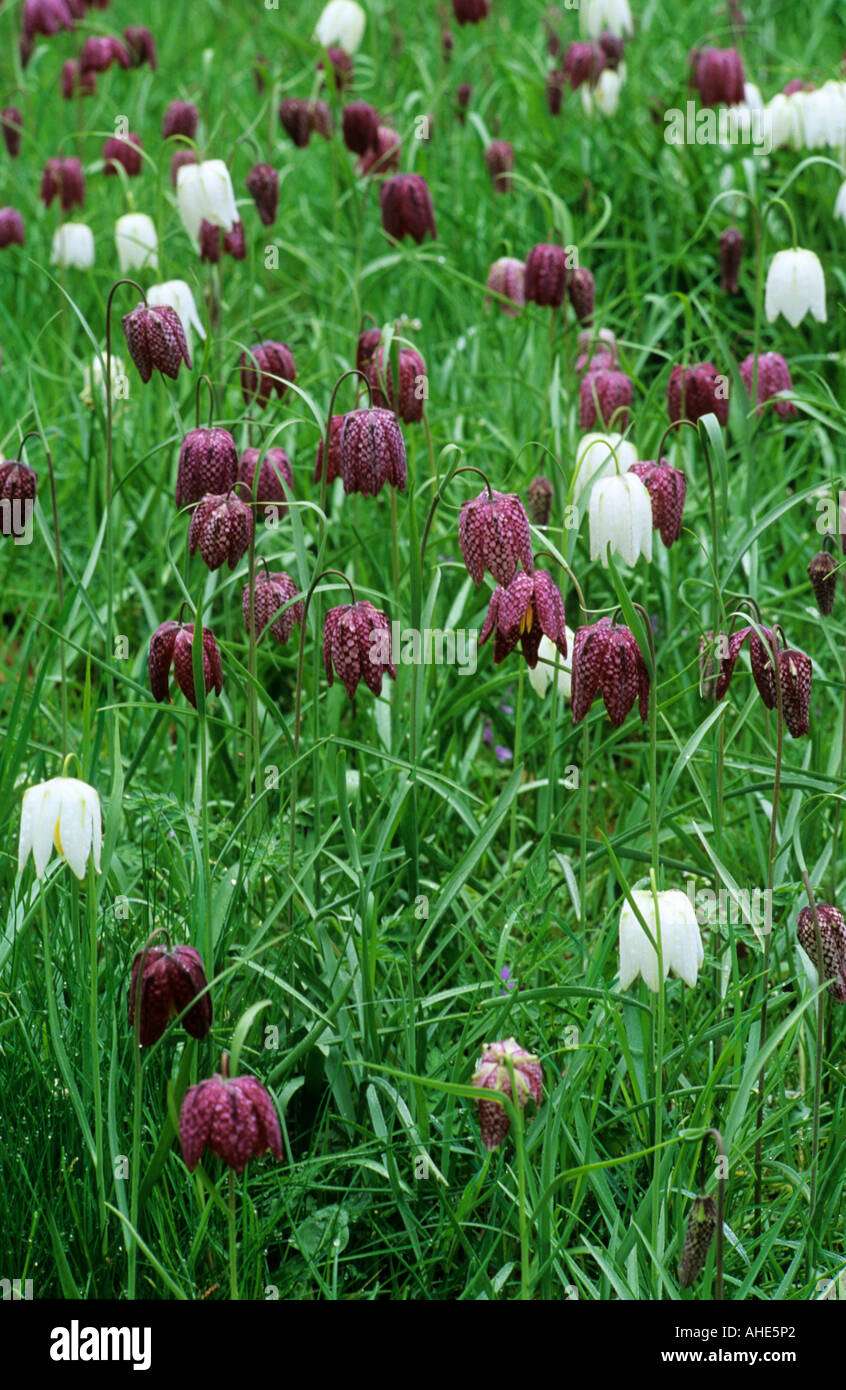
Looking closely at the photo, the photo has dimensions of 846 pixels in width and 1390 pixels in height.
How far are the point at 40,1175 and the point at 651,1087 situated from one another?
0.78 meters

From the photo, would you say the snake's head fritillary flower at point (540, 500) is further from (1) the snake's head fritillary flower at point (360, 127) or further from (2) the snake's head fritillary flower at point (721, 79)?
(2) the snake's head fritillary flower at point (721, 79)

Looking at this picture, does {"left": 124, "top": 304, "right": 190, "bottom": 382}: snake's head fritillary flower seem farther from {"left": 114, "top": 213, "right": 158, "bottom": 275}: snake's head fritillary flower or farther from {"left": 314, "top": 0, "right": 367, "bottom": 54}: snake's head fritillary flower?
{"left": 314, "top": 0, "right": 367, "bottom": 54}: snake's head fritillary flower

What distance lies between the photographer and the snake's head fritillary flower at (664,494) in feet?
7.17

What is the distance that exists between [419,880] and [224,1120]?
34.6 inches

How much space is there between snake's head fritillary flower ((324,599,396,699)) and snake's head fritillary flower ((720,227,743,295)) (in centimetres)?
162

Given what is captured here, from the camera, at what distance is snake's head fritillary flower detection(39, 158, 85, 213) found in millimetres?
3812

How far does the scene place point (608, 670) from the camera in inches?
72.1

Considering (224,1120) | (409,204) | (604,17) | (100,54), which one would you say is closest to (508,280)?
(409,204)

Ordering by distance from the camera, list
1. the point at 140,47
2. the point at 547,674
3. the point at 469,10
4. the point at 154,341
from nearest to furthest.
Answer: the point at 154,341 < the point at 547,674 < the point at 469,10 < the point at 140,47

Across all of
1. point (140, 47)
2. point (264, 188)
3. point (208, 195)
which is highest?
point (140, 47)

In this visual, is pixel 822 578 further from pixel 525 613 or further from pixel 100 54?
pixel 100 54

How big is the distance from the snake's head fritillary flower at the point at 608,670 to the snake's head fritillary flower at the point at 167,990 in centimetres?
→ 55

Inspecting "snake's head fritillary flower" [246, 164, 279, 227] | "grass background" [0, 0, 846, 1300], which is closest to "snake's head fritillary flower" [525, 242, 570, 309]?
"grass background" [0, 0, 846, 1300]

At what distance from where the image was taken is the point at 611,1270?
1.71 meters
